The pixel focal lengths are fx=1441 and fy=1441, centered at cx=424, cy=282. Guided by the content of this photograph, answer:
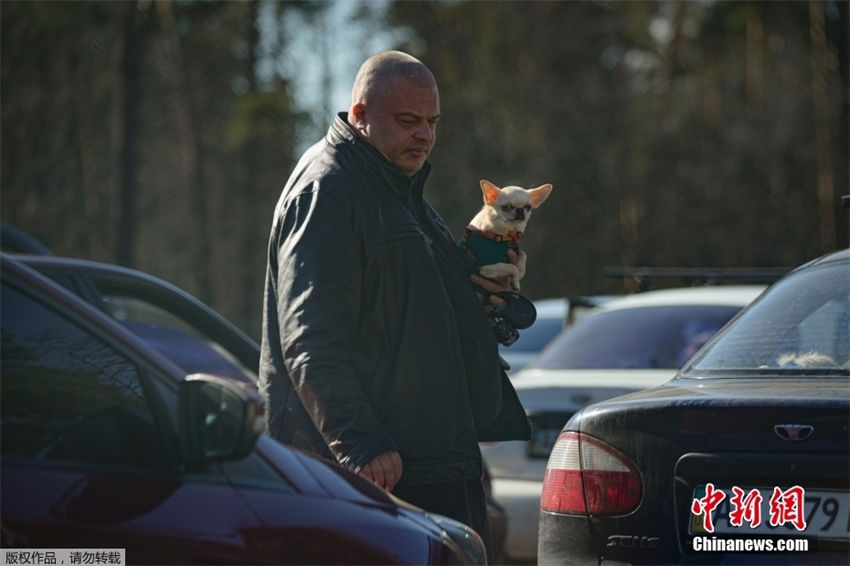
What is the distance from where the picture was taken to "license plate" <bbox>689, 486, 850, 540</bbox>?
149 inches

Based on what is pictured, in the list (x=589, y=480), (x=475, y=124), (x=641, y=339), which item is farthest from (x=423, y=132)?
(x=475, y=124)

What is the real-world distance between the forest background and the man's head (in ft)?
35.2

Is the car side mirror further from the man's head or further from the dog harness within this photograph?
the dog harness

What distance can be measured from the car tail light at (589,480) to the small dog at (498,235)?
1.71ft

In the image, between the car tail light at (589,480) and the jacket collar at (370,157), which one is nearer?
the jacket collar at (370,157)

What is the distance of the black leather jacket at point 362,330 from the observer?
143 inches

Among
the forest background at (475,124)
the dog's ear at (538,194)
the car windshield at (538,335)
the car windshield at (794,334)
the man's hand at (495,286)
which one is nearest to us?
the man's hand at (495,286)

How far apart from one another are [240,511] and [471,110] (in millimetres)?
20823

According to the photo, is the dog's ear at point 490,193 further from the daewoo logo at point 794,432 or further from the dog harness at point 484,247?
the daewoo logo at point 794,432

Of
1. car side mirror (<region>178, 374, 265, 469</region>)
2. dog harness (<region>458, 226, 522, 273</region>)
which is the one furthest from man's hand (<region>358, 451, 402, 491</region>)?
dog harness (<region>458, 226, 522, 273</region>)

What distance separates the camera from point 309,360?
3.61 m

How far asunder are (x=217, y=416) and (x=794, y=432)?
68.8 inches

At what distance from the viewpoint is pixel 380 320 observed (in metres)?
3.79

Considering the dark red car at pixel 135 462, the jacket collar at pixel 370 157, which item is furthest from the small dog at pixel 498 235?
the dark red car at pixel 135 462
